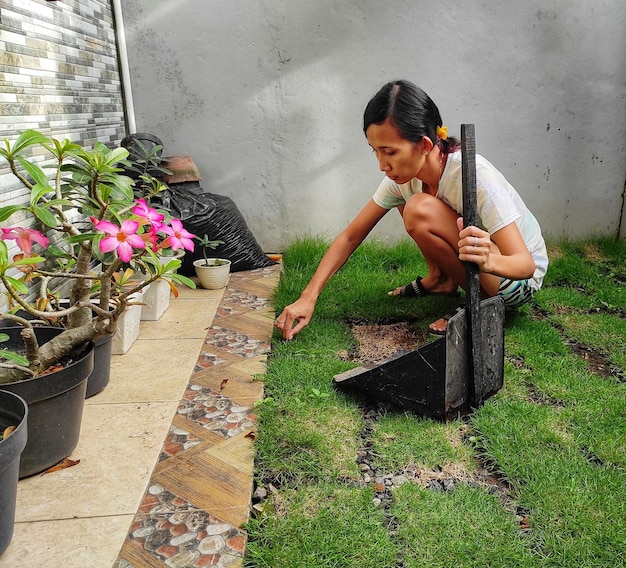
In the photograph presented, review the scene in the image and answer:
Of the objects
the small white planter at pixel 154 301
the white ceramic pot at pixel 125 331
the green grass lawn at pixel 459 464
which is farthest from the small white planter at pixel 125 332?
the green grass lawn at pixel 459 464

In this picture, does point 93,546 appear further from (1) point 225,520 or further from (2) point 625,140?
(2) point 625,140

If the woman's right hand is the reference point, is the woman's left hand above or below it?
above

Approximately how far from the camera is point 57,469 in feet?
5.38

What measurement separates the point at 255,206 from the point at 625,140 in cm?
260

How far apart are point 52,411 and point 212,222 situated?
191cm

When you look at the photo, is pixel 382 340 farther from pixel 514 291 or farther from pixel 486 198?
pixel 486 198

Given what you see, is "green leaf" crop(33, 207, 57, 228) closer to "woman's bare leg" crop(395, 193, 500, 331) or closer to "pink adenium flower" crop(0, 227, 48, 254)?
"pink adenium flower" crop(0, 227, 48, 254)

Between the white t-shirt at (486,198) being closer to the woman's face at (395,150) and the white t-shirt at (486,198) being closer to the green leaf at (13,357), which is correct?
the woman's face at (395,150)

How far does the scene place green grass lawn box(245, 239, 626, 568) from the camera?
136 centimetres

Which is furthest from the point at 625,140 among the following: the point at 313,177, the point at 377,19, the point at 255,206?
the point at 255,206

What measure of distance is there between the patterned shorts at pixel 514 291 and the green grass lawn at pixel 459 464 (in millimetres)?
168

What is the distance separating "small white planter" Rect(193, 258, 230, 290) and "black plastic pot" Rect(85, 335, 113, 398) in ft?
3.70

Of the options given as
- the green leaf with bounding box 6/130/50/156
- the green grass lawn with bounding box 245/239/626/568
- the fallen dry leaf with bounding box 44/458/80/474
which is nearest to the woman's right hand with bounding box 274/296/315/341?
the green grass lawn with bounding box 245/239/626/568

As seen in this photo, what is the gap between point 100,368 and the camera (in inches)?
80.3
